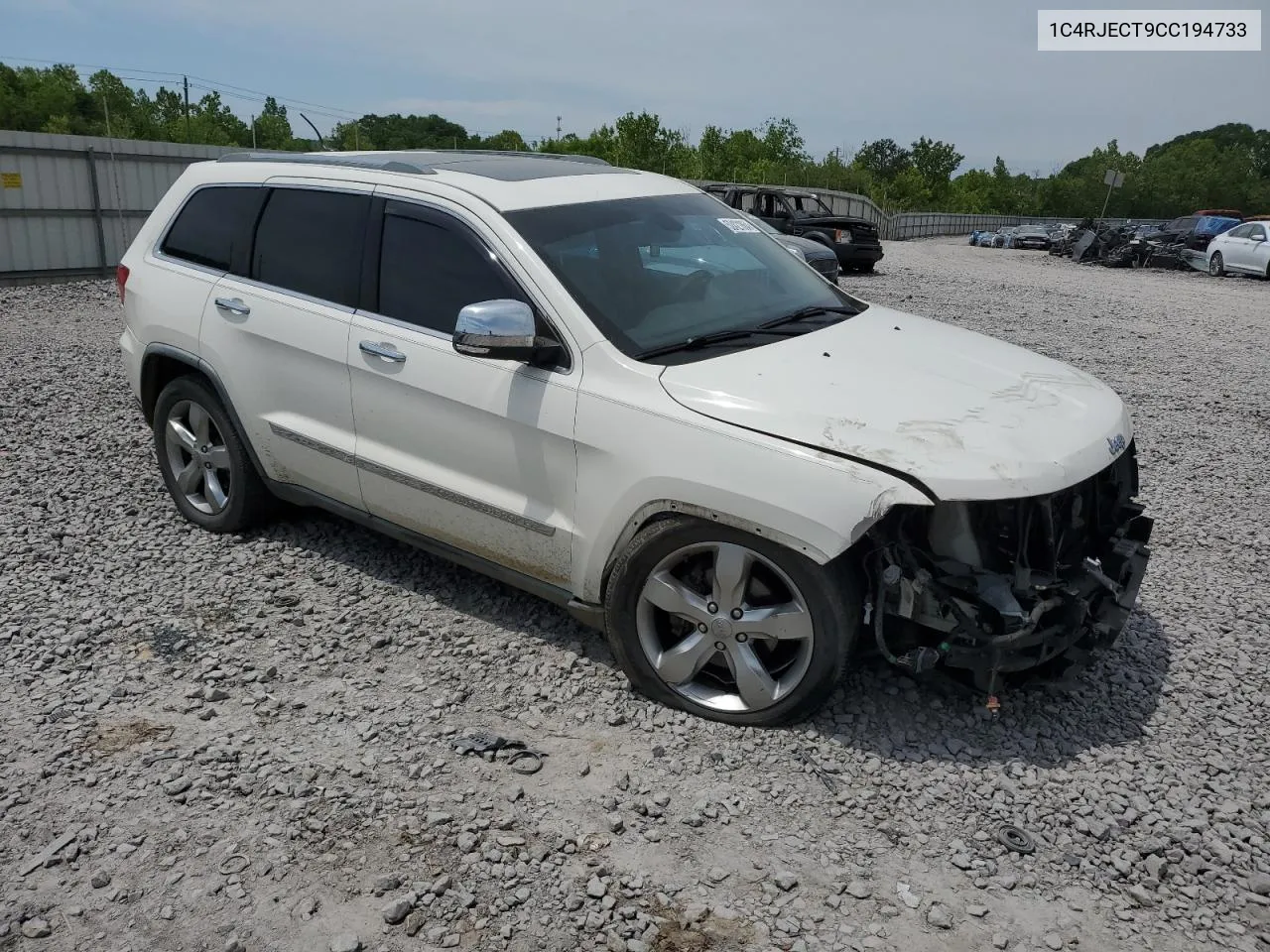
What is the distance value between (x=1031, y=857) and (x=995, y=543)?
973 millimetres

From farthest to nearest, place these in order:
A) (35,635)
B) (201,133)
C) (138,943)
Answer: (201,133), (35,635), (138,943)

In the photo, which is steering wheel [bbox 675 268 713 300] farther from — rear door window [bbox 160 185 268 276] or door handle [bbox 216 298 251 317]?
rear door window [bbox 160 185 268 276]

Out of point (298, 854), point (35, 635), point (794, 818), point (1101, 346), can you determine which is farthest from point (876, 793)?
point (1101, 346)

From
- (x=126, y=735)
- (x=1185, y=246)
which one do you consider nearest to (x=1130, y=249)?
(x=1185, y=246)

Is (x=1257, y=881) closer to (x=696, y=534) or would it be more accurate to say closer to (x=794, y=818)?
(x=794, y=818)

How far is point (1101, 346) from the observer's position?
12.2m

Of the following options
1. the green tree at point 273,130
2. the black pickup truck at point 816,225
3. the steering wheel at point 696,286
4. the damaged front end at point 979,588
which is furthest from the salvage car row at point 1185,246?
the green tree at point 273,130

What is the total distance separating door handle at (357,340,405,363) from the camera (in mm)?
4184

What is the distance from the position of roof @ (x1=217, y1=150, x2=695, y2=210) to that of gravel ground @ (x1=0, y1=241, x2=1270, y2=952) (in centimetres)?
181

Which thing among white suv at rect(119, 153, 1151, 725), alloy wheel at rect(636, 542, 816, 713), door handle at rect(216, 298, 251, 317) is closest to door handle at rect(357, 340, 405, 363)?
white suv at rect(119, 153, 1151, 725)

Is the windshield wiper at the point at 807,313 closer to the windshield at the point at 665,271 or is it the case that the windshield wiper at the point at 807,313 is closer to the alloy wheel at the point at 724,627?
the windshield at the point at 665,271

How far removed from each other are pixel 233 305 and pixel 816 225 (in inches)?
712

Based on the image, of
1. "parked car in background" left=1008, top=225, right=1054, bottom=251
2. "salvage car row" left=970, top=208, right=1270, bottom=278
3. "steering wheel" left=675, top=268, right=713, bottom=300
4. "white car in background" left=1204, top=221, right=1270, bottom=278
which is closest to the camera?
"steering wheel" left=675, top=268, right=713, bottom=300

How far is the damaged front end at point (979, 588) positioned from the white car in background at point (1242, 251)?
975 inches
